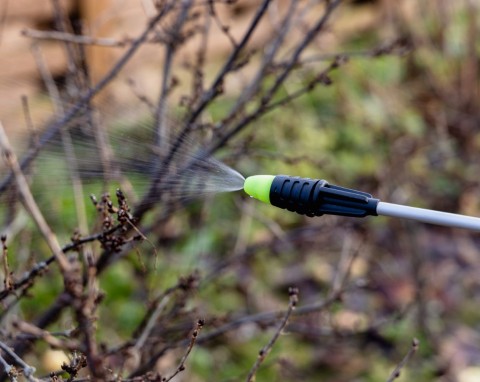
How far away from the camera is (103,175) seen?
2.30 meters

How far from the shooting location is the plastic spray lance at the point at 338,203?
156cm

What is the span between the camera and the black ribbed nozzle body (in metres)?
1.61

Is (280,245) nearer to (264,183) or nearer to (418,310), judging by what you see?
(418,310)

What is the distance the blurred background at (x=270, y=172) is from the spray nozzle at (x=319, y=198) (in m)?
0.48

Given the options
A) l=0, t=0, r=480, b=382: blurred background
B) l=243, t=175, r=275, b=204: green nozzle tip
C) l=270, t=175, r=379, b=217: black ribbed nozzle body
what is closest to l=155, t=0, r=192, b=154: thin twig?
l=0, t=0, r=480, b=382: blurred background

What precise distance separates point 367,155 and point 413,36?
118cm

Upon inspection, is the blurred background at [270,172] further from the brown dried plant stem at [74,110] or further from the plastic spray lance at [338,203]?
the plastic spray lance at [338,203]

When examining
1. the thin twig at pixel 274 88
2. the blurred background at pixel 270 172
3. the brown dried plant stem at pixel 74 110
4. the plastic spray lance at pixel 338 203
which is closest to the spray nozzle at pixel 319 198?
the plastic spray lance at pixel 338 203

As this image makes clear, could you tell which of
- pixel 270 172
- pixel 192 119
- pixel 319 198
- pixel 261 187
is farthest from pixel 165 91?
pixel 270 172

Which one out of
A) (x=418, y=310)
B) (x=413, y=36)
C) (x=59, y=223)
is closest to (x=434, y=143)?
(x=413, y=36)

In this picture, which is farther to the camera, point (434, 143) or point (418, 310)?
point (434, 143)

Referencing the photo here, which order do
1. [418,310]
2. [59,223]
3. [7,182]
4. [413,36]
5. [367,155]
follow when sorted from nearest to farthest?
[7,182], [59,223], [418,310], [367,155], [413,36]

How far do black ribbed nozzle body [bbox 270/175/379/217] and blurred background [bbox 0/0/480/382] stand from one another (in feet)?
1.61

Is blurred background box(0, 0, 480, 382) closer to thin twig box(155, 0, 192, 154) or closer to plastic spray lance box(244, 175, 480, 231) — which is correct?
thin twig box(155, 0, 192, 154)
